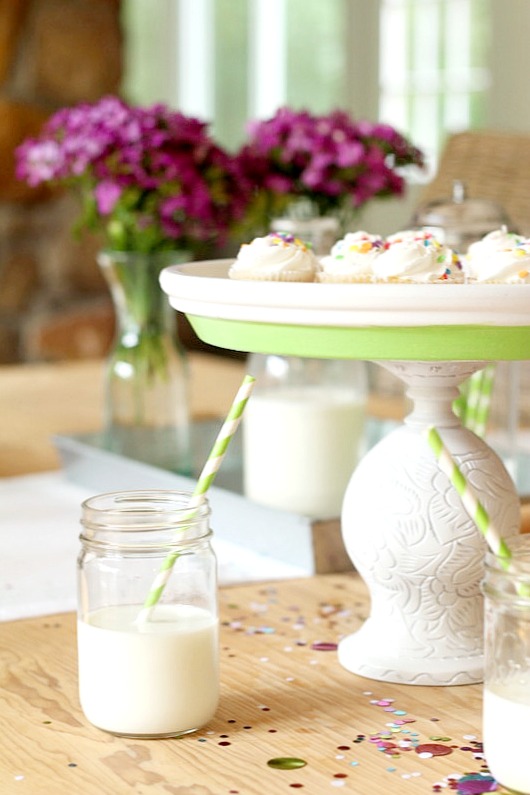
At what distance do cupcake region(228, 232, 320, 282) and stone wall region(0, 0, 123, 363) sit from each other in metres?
2.19

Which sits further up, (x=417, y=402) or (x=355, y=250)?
(x=355, y=250)

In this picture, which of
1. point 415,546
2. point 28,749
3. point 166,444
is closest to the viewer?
point 28,749

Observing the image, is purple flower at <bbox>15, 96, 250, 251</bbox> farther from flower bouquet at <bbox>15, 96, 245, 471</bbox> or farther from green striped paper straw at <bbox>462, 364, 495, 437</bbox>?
green striped paper straw at <bbox>462, 364, 495, 437</bbox>

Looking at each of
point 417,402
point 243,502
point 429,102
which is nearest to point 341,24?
point 429,102

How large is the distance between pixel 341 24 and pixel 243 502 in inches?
125

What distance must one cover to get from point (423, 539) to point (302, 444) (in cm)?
39

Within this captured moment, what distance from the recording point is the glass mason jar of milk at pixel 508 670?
722mm

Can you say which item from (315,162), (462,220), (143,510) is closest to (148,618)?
(143,510)

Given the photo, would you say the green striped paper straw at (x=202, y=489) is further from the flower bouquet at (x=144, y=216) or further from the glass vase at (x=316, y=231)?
the flower bouquet at (x=144, y=216)

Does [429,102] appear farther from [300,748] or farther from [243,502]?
[300,748]

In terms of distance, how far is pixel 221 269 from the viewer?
1.07 m

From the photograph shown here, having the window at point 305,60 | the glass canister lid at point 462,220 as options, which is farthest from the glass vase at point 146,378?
the window at point 305,60

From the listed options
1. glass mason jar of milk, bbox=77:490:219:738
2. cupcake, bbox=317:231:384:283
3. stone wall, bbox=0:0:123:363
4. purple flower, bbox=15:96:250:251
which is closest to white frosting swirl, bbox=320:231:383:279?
cupcake, bbox=317:231:384:283

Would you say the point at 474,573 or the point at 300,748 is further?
the point at 474,573
